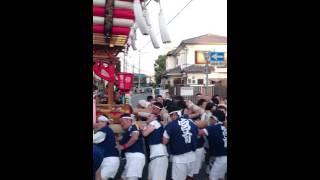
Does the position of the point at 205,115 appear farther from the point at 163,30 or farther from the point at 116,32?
the point at 163,30

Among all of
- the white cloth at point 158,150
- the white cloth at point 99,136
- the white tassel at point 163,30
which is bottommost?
the white cloth at point 158,150

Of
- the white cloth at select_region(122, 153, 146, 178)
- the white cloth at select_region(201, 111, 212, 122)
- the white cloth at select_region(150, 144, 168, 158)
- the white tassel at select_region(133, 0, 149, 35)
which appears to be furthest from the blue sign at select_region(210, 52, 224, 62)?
the white tassel at select_region(133, 0, 149, 35)

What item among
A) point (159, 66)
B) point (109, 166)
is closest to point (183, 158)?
point (109, 166)

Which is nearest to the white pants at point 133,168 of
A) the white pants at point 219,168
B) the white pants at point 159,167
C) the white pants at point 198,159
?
the white pants at point 159,167

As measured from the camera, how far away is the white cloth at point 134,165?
3.77 meters

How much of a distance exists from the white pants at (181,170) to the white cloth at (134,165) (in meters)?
0.43

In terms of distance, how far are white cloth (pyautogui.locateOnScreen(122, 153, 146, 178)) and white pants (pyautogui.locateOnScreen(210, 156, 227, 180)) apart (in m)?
0.96

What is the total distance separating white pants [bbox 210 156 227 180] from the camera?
160 inches

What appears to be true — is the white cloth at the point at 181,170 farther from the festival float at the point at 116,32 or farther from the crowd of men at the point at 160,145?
the festival float at the point at 116,32

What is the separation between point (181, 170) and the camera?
13.0 feet
